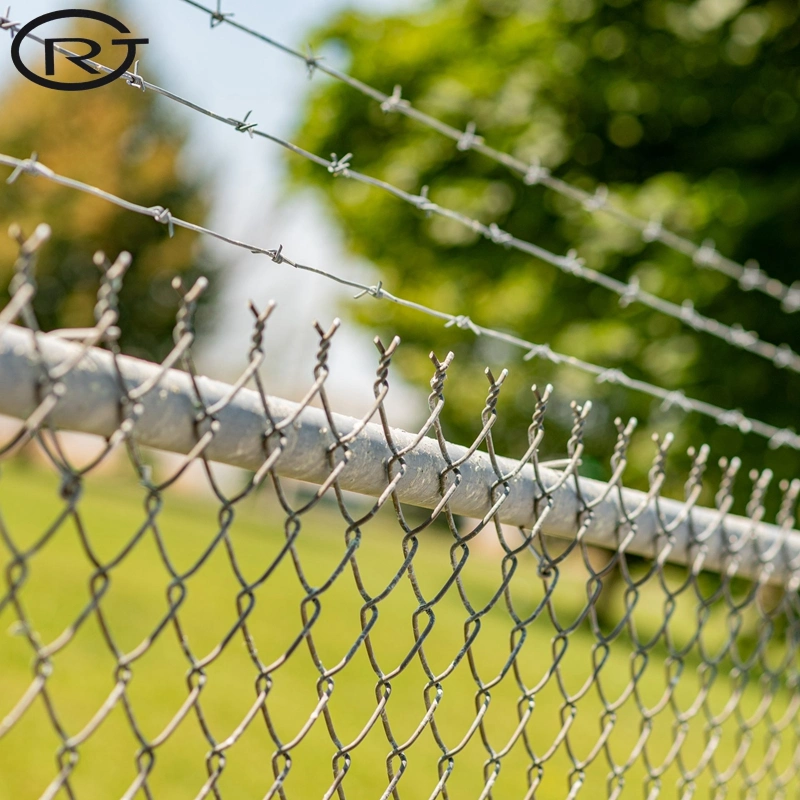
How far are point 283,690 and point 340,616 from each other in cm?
330

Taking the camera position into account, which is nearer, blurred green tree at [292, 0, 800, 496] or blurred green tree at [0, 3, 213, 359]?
blurred green tree at [292, 0, 800, 496]

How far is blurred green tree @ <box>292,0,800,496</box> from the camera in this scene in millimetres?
7305

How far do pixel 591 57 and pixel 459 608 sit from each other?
21.7 ft

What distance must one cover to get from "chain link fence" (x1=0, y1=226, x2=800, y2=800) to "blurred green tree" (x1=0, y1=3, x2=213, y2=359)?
39.4 feet

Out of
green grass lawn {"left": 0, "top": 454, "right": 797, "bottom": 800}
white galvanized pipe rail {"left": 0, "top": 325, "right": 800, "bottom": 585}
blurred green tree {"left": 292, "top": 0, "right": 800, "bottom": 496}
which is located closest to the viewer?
white galvanized pipe rail {"left": 0, "top": 325, "right": 800, "bottom": 585}

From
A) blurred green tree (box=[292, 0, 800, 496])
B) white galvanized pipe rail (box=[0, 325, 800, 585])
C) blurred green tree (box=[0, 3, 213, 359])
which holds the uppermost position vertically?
blurred green tree (box=[0, 3, 213, 359])

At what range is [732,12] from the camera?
755 cm

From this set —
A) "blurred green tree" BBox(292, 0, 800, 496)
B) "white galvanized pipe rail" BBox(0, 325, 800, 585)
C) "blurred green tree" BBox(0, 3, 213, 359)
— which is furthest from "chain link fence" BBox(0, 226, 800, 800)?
"blurred green tree" BBox(0, 3, 213, 359)

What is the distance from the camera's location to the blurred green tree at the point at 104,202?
930 inches

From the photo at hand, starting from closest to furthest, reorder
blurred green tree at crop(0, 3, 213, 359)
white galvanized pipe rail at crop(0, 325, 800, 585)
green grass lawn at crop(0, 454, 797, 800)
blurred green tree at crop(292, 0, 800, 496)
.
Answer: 1. white galvanized pipe rail at crop(0, 325, 800, 585)
2. green grass lawn at crop(0, 454, 797, 800)
3. blurred green tree at crop(292, 0, 800, 496)
4. blurred green tree at crop(0, 3, 213, 359)

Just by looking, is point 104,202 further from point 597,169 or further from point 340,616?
point 597,169

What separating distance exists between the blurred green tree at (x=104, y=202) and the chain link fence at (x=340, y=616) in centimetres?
1201

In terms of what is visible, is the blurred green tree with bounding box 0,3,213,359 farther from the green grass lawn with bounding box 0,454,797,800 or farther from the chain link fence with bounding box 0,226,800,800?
the green grass lawn with bounding box 0,454,797,800

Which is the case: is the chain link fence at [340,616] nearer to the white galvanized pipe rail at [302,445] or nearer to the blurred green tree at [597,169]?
the white galvanized pipe rail at [302,445]
